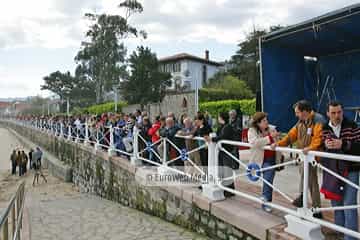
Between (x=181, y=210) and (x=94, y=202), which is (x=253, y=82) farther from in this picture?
(x=181, y=210)

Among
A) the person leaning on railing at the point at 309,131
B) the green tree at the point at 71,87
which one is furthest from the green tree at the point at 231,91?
the green tree at the point at 71,87

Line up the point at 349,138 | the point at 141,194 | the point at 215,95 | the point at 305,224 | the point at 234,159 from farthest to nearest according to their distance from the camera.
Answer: the point at 215,95 → the point at 141,194 → the point at 234,159 → the point at 305,224 → the point at 349,138

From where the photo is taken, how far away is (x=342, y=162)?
3289 mm

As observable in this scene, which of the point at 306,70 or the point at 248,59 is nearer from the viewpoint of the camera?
the point at 306,70

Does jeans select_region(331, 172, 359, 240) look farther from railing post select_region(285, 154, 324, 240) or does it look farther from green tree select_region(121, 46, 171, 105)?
green tree select_region(121, 46, 171, 105)

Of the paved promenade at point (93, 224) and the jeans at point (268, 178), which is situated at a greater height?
the jeans at point (268, 178)

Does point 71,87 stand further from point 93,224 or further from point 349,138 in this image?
point 349,138

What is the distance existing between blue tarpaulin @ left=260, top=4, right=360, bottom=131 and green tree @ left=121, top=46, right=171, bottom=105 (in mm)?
19224

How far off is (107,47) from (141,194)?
34.3 metres

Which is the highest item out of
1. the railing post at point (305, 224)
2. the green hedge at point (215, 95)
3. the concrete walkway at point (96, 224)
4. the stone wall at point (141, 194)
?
the green hedge at point (215, 95)

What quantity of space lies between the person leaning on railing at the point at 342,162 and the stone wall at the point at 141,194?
A: 121cm

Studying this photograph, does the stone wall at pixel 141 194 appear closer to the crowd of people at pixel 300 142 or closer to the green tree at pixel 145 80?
the crowd of people at pixel 300 142

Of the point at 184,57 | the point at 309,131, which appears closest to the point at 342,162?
the point at 309,131

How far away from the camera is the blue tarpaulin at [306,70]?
679 cm
